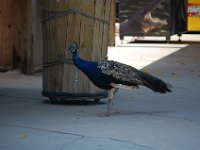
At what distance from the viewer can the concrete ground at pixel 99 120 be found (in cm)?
654

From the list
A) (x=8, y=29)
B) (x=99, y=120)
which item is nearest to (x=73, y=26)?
(x=99, y=120)

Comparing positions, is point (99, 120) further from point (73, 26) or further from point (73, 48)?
point (73, 26)

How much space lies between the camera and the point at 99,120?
792 cm

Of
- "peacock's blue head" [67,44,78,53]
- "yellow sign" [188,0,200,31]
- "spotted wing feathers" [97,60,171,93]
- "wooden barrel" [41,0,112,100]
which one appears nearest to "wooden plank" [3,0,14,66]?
"wooden barrel" [41,0,112,100]

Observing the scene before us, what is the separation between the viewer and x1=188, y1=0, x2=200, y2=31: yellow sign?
23734 mm

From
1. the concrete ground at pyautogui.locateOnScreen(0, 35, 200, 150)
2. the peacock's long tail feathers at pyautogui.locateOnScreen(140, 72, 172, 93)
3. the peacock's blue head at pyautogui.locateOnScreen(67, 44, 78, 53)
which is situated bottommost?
the concrete ground at pyautogui.locateOnScreen(0, 35, 200, 150)

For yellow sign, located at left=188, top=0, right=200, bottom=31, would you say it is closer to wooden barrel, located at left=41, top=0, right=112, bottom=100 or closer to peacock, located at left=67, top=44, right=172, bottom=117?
wooden barrel, located at left=41, top=0, right=112, bottom=100

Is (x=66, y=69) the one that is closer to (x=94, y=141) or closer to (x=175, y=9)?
(x=94, y=141)

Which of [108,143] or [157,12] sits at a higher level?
[157,12]

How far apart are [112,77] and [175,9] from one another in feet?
50.9

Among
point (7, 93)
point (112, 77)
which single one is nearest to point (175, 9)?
point (7, 93)

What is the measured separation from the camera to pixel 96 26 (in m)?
9.20

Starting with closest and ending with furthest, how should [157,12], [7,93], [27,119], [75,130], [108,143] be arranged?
1. [108,143]
2. [75,130]
3. [27,119]
4. [7,93]
5. [157,12]

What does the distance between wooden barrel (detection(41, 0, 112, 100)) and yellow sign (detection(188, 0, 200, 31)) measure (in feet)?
49.3
